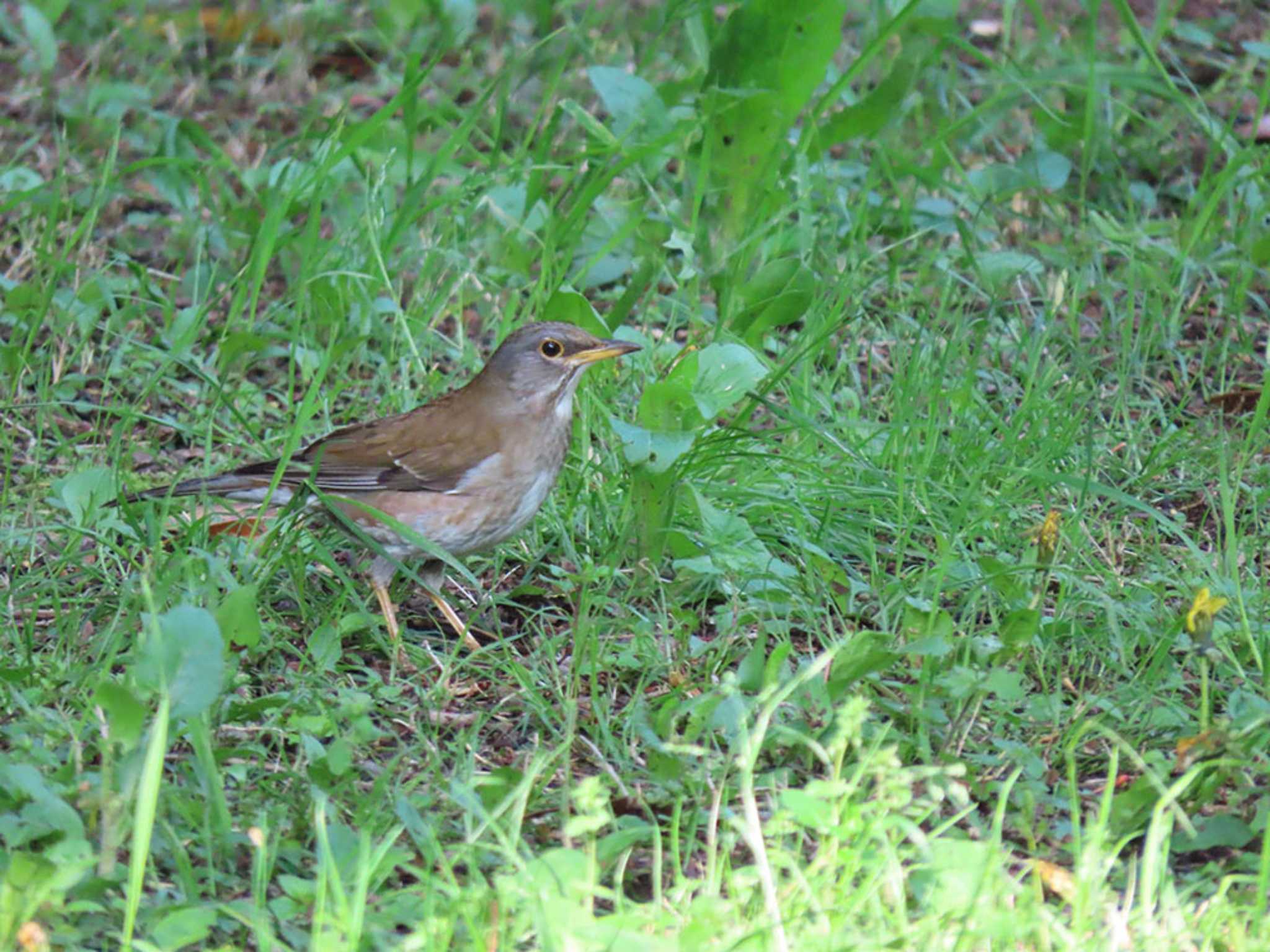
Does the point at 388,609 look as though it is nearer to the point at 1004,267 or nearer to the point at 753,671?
the point at 753,671

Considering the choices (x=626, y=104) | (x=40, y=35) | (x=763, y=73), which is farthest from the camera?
(x=40, y=35)

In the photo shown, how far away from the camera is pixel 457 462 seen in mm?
5594

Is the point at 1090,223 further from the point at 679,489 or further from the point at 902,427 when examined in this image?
the point at 679,489

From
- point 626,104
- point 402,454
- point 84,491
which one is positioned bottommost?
point 402,454

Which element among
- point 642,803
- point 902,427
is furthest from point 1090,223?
point 642,803

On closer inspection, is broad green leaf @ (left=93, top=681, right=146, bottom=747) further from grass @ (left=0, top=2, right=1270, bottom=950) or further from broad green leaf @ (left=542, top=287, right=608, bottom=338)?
broad green leaf @ (left=542, top=287, right=608, bottom=338)

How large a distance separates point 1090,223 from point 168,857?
5003 mm

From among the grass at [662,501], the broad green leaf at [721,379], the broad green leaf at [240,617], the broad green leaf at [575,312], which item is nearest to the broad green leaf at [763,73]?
the grass at [662,501]

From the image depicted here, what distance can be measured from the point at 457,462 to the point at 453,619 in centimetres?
53

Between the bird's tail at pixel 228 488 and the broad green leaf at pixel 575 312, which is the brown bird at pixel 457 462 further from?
the broad green leaf at pixel 575 312

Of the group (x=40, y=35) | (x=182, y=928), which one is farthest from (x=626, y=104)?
(x=182, y=928)

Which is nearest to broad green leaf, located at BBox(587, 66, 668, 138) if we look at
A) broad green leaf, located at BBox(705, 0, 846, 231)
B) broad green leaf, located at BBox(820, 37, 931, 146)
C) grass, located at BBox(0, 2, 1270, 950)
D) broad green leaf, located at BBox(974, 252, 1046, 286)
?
grass, located at BBox(0, 2, 1270, 950)

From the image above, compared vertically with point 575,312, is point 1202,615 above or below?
below

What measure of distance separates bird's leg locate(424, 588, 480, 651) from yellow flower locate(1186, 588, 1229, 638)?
199 cm
